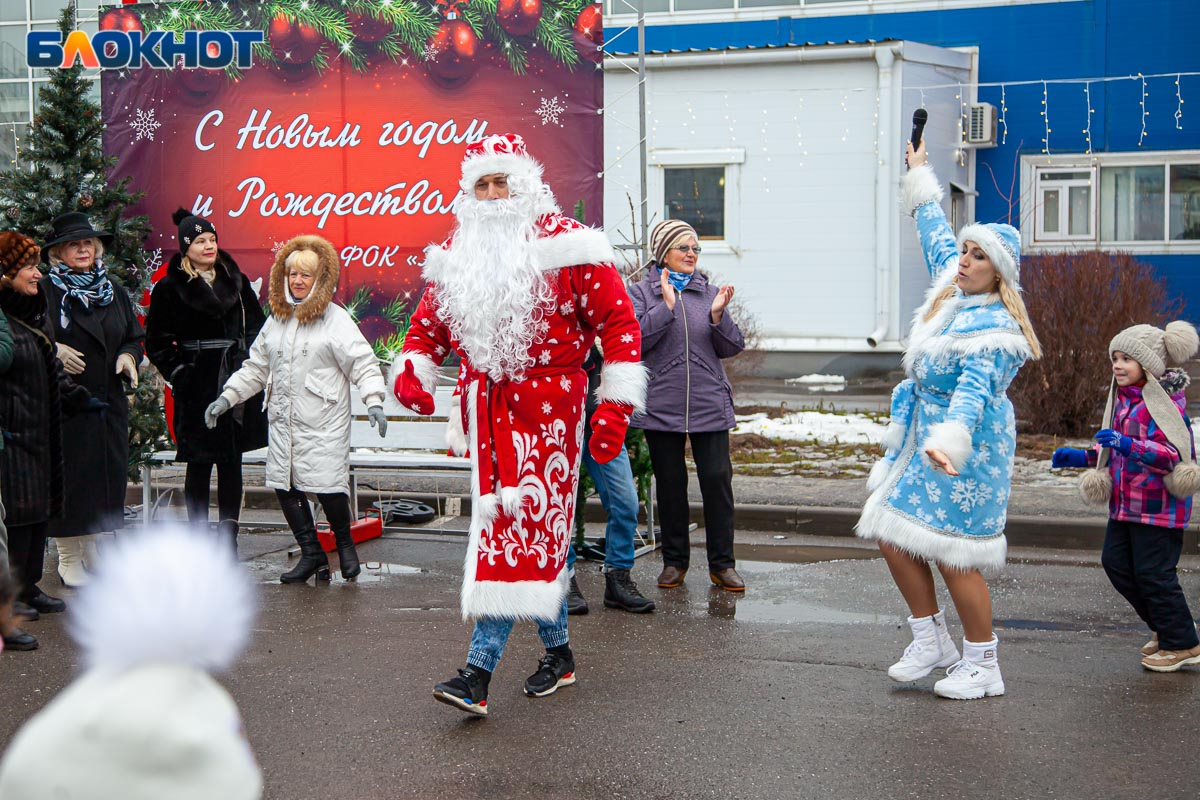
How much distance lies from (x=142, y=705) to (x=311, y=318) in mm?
6026

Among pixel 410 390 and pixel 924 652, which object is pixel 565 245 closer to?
pixel 410 390

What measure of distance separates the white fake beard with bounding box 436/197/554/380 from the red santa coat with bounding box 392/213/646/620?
0.05 meters

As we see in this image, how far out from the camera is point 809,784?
14.8 ft

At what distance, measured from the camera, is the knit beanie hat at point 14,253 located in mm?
6754

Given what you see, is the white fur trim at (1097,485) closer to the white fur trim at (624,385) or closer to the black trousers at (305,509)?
the white fur trim at (624,385)

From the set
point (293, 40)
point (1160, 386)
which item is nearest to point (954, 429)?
point (1160, 386)

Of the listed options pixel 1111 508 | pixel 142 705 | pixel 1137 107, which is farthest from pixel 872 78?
pixel 142 705

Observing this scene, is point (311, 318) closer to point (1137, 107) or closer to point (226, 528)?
point (226, 528)

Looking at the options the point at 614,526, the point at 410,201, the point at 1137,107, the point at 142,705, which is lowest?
the point at 614,526

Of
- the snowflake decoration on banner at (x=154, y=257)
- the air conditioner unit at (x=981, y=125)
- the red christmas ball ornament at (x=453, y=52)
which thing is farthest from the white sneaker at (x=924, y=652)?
the air conditioner unit at (x=981, y=125)

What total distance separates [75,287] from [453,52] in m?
4.40

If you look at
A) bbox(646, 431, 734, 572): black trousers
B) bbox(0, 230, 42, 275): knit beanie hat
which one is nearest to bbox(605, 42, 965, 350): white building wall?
bbox(646, 431, 734, 572): black trousers

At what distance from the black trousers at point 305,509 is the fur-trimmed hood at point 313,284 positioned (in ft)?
3.28

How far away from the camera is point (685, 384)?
7.37m
